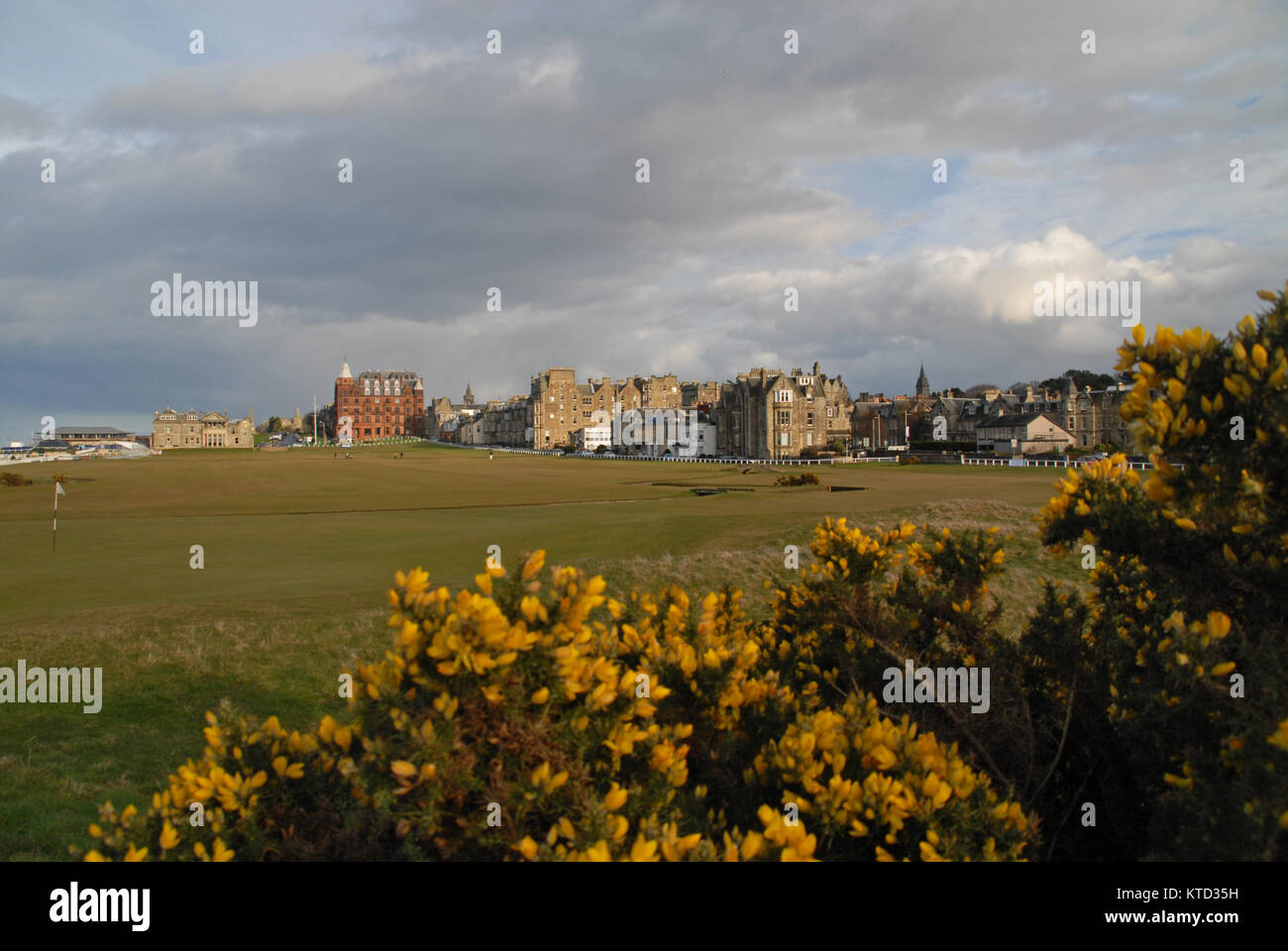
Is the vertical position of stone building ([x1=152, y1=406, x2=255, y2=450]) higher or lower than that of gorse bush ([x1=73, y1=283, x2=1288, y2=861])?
higher

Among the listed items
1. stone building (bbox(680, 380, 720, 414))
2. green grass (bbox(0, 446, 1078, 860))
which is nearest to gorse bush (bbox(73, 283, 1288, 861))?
green grass (bbox(0, 446, 1078, 860))

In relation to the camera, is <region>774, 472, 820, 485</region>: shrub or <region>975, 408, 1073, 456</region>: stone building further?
<region>975, 408, 1073, 456</region>: stone building

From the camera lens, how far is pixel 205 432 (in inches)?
7333

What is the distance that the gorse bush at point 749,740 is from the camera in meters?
3.71

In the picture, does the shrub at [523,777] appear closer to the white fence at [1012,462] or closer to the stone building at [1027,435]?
the white fence at [1012,462]

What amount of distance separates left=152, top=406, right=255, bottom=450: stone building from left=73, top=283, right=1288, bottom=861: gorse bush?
20201cm

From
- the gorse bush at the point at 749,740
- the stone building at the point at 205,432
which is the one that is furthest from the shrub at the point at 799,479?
→ the stone building at the point at 205,432

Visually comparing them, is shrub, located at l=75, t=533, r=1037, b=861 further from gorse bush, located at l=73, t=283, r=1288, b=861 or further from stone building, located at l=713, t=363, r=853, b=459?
stone building, located at l=713, t=363, r=853, b=459

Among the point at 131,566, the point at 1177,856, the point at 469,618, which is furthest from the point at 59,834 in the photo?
the point at 131,566

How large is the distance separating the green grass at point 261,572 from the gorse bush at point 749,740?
0.79 m

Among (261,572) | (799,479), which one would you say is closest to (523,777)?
(261,572)

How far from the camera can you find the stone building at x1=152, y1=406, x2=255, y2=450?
600ft

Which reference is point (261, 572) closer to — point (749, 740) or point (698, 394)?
point (749, 740)

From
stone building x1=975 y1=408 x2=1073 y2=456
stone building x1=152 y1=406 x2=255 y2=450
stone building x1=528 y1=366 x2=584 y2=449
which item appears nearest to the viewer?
stone building x1=975 y1=408 x2=1073 y2=456
